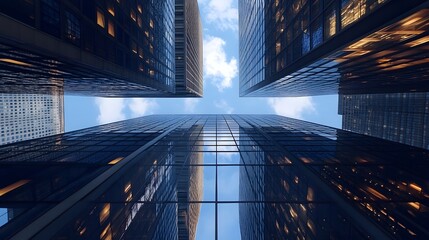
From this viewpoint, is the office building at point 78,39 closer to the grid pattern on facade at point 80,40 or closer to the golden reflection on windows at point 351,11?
the grid pattern on facade at point 80,40

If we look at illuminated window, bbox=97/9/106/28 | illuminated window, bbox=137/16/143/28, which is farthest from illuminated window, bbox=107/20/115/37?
illuminated window, bbox=137/16/143/28

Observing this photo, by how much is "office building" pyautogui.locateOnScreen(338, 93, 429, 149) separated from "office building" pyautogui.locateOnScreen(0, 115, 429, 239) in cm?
5826

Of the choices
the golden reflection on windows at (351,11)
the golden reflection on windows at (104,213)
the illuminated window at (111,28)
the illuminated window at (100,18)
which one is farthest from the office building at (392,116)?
the golden reflection on windows at (104,213)

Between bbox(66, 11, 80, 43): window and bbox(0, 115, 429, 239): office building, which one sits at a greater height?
bbox(66, 11, 80, 43): window

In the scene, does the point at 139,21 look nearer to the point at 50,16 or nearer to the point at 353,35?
the point at 50,16

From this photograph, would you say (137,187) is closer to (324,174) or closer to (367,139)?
(324,174)

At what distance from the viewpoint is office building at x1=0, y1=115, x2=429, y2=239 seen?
10320 millimetres

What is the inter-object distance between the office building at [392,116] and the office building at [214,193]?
5826 centimetres

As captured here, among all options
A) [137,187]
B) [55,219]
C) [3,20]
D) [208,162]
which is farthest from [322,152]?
[3,20]

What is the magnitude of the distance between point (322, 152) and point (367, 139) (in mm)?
8806

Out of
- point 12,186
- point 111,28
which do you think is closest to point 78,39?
point 111,28

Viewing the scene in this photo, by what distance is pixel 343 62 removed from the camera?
2080cm

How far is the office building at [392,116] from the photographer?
66375 millimetres

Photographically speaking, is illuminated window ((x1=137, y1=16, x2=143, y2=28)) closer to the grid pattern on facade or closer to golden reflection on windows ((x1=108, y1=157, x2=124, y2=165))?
the grid pattern on facade
